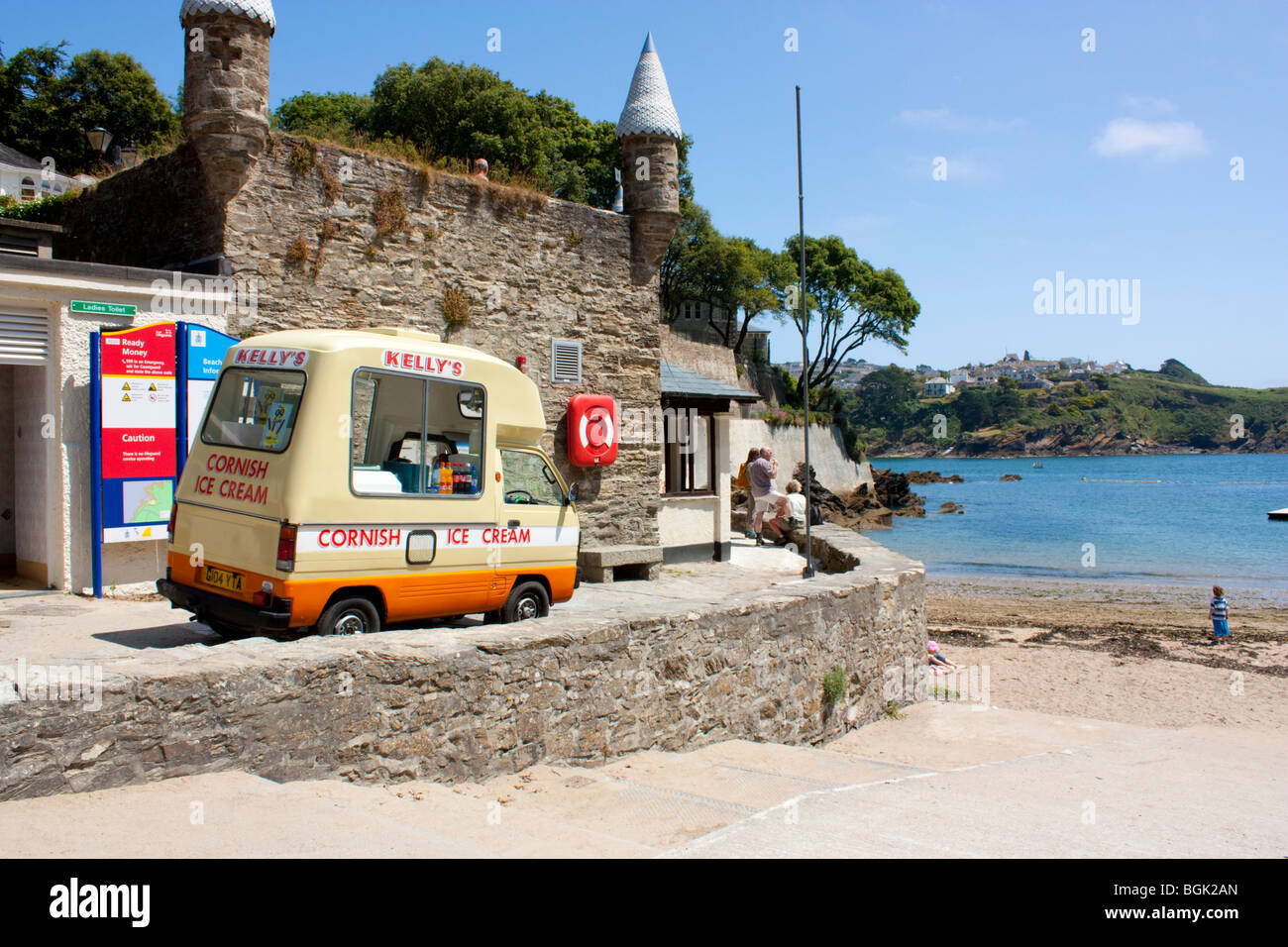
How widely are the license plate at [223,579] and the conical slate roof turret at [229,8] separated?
6.43 meters

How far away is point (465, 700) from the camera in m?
6.20

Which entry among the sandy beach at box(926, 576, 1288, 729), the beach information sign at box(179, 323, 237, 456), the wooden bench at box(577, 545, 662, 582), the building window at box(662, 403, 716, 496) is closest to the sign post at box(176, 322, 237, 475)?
the beach information sign at box(179, 323, 237, 456)

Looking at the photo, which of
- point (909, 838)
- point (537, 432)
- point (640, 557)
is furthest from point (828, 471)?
point (909, 838)

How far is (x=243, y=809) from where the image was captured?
14.0ft

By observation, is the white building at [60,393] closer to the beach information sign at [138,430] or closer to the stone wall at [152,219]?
the beach information sign at [138,430]

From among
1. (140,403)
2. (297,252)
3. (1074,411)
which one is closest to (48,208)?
(297,252)

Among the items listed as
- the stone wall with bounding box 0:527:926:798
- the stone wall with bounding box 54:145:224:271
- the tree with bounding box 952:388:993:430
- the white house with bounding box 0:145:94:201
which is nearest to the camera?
the stone wall with bounding box 0:527:926:798

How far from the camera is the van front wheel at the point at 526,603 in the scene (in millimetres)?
8312

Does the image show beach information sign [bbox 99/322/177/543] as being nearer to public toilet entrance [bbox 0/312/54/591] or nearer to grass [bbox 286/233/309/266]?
public toilet entrance [bbox 0/312/54/591]

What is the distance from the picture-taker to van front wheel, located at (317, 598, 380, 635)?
678 cm

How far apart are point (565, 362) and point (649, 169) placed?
350 centimetres

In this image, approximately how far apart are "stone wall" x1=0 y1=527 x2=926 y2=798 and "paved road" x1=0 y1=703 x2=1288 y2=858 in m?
0.18

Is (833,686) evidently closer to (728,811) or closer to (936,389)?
(728,811)
